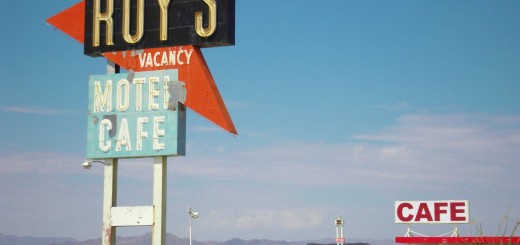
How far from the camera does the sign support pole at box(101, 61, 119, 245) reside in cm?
2920

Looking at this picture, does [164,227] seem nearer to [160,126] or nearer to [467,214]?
[160,126]

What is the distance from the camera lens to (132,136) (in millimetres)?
28750

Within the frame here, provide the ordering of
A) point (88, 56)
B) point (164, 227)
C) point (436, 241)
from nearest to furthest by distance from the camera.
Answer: point (164, 227), point (88, 56), point (436, 241)

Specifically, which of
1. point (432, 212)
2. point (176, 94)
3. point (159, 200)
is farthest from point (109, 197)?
point (432, 212)

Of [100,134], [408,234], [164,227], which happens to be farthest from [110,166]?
[408,234]

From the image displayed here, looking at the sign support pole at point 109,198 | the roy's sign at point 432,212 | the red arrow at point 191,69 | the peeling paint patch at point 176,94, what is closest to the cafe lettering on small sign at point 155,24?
the red arrow at point 191,69

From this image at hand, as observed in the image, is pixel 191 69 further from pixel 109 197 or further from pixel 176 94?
pixel 109 197

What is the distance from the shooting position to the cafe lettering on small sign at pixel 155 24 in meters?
28.1

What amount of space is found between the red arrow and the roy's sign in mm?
17628

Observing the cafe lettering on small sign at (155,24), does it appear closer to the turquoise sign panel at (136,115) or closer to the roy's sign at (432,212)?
the turquoise sign panel at (136,115)

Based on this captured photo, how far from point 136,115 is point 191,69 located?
9.09 ft

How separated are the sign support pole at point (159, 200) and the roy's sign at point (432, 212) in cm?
1805

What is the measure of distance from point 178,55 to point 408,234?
61.6 ft

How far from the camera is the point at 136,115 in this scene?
28844 millimetres
